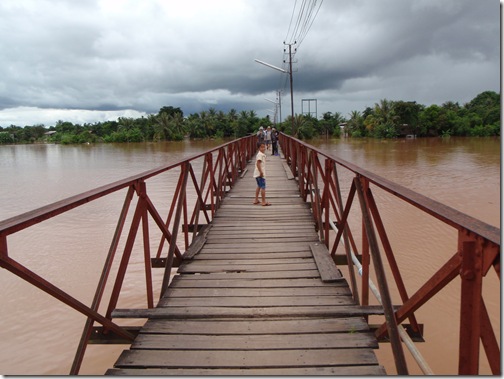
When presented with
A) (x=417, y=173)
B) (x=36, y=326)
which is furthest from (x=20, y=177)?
(x=417, y=173)

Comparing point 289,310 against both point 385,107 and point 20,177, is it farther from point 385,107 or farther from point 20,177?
point 385,107

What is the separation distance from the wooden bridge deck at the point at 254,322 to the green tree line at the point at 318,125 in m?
45.1

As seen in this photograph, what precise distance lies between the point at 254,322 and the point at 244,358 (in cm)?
41

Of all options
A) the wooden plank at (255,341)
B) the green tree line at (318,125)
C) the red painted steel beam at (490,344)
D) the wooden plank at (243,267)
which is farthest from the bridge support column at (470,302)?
the green tree line at (318,125)

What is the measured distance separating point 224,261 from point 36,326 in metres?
2.86

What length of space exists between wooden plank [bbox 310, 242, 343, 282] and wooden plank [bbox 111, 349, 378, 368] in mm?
999

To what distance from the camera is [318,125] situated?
62375 millimetres

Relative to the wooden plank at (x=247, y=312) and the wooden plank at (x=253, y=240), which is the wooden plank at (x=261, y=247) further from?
the wooden plank at (x=247, y=312)

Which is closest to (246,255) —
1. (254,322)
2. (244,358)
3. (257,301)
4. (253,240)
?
(253,240)

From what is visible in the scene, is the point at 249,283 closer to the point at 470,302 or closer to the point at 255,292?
the point at 255,292

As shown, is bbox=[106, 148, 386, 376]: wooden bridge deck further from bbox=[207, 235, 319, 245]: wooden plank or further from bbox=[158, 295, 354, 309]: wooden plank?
bbox=[207, 235, 319, 245]: wooden plank

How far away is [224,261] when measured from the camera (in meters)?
3.79

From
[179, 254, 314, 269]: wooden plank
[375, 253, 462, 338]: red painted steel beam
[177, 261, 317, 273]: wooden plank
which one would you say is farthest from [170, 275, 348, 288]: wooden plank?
[375, 253, 462, 338]: red painted steel beam

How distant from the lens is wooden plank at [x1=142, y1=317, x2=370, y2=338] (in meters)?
2.45
